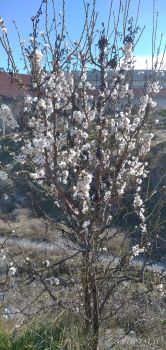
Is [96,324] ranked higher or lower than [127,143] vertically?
lower

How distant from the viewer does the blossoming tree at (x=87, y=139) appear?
433 centimetres

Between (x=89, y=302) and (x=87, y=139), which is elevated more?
(x=87, y=139)

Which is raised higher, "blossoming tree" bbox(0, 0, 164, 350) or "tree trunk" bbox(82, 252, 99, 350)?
"blossoming tree" bbox(0, 0, 164, 350)

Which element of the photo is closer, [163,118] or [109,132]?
[109,132]

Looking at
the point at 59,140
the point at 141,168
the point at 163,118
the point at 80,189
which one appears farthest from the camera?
the point at 163,118

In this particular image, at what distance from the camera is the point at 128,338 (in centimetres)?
521

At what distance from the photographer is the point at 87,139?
480 centimetres

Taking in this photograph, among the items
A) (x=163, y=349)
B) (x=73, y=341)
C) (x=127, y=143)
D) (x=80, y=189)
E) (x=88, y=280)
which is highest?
(x=127, y=143)

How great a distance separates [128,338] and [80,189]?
1.87 meters

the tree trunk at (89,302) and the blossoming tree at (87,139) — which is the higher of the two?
the blossoming tree at (87,139)

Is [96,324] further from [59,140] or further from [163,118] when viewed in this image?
[163,118]

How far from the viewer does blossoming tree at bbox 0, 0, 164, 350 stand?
433 cm

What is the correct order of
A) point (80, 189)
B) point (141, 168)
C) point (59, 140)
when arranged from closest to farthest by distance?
point (80, 189)
point (59, 140)
point (141, 168)

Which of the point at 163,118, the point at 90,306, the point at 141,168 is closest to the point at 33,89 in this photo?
the point at 141,168
